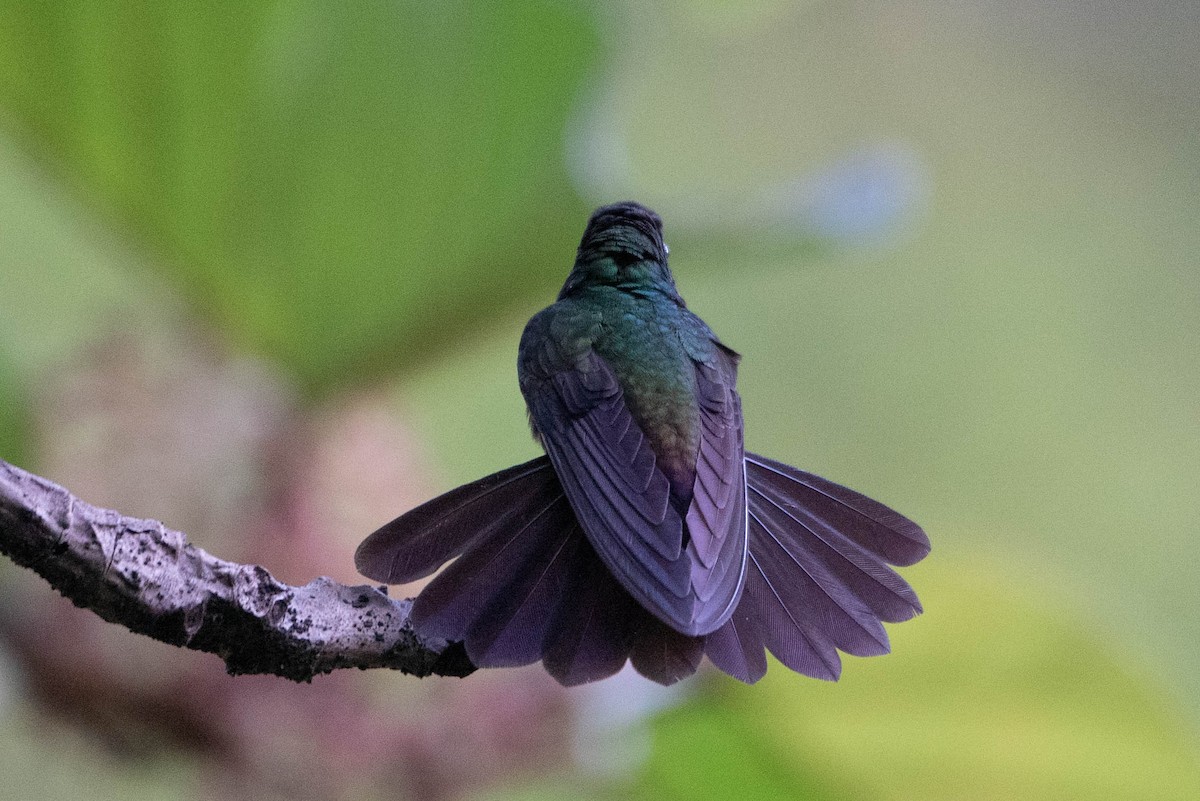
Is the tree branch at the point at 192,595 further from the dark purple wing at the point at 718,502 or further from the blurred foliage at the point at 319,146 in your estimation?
the blurred foliage at the point at 319,146

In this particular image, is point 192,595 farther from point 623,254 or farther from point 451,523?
point 623,254

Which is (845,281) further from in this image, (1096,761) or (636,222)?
(636,222)

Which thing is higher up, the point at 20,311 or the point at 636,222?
the point at 20,311

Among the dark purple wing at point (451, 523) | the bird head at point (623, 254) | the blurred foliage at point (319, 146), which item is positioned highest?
the blurred foliage at point (319, 146)

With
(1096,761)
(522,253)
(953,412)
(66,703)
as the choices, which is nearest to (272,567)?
(66,703)

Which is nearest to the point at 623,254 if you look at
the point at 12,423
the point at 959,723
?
the point at 12,423

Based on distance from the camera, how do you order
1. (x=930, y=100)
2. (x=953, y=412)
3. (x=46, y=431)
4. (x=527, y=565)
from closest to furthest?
(x=527, y=565) → (x=46, y=431) → (x=953, y=412) → (x=930, y=100)

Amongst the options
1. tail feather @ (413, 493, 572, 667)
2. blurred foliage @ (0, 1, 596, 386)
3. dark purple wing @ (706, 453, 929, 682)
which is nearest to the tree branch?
tail feather @ (413, 493, 572, 667)

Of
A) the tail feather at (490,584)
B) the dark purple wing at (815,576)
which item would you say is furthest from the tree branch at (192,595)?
the dark purple wing at (815,576)
